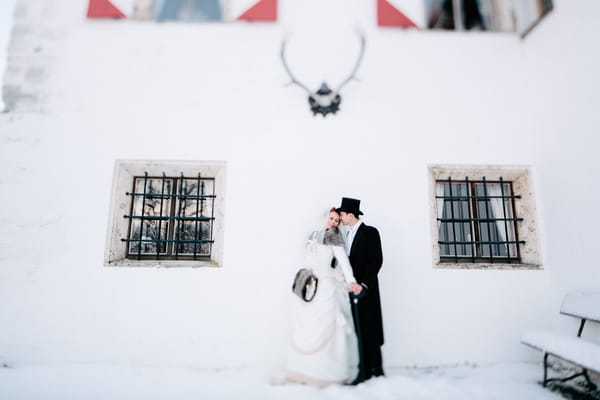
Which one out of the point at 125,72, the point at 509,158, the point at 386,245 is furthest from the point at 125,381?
the point at 509,158

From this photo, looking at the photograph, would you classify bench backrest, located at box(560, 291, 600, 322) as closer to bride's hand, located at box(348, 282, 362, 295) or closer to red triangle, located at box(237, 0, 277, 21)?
bride's hand, located at box(348, 282, 362, 295)

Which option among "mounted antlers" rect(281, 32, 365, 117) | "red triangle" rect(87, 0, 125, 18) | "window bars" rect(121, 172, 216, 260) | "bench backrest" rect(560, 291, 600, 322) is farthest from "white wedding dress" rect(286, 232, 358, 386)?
"red triangle" rect(87, 0, 125, 18)

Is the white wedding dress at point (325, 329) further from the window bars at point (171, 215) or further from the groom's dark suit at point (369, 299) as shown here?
the window bars at point (171, 215)

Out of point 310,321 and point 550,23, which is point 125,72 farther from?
point 550,23

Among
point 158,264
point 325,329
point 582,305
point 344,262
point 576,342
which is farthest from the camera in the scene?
point 158,264

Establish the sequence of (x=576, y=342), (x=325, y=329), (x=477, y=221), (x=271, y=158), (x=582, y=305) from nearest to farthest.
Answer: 1. (x=576, y=342)
2. (x=325, y=329)
3. (x=582, y=305)
4. (x=271, y=158)
5. (x=477, y=221)

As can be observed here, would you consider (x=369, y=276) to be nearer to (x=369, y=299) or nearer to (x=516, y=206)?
(x=369, y=299)

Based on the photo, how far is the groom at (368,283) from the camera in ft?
10.3

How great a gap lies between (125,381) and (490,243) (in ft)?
13.1

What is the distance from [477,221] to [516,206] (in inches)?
19.9

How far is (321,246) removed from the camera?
308 cm

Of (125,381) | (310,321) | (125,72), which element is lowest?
(125,381)

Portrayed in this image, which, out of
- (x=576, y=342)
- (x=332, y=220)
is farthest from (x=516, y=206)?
(x=332, y=220)

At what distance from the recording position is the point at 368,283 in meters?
3.11
